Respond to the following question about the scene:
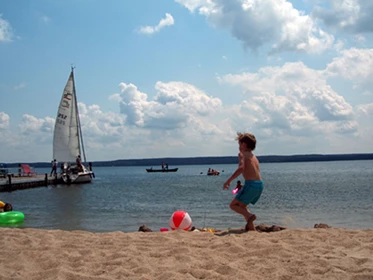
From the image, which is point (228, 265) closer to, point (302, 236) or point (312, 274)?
point (312, 274)

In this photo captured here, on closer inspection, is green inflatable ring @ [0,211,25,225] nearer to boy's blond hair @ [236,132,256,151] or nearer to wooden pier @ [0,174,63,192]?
boy's blond hair @ [236,132,256,151]

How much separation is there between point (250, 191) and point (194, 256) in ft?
7.18

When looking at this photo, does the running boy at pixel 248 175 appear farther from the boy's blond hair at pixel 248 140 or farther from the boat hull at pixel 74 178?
the boat hull at pixel 74 178

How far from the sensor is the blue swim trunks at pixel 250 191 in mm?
7129

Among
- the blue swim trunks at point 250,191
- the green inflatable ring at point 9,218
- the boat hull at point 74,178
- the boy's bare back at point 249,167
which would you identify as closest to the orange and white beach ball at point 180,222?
the blue swim trunks at point 250,191

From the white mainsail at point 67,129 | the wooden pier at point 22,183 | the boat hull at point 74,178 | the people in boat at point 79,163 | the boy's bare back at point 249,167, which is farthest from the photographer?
the people in boat at point 79,163

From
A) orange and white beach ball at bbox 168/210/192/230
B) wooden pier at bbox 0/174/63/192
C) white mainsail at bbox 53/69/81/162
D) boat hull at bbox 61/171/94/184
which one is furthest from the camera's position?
white mainsail at bbox 53/69/81/162

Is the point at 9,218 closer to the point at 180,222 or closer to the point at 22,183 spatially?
the point at 180,222

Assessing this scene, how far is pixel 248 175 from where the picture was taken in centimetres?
712

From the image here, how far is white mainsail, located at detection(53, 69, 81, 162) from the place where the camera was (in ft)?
141

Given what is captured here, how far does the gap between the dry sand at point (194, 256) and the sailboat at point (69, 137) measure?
37.0m

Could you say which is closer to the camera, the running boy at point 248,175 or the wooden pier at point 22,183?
the running boy at point 248,175

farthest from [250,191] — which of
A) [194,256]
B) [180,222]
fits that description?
[194,256]

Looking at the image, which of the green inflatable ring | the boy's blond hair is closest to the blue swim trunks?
the boy's blond hair
